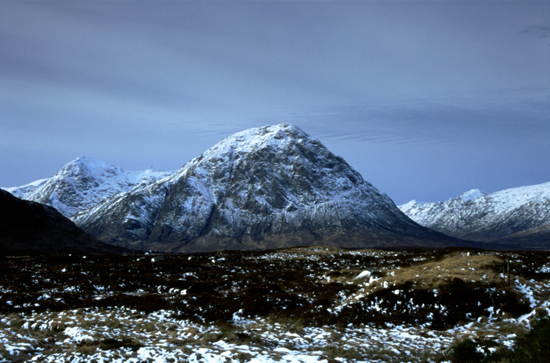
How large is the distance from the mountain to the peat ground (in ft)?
293

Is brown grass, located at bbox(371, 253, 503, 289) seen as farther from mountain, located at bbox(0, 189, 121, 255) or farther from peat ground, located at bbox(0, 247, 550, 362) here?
mountain, located at bbox(0, 189, 121, 255)

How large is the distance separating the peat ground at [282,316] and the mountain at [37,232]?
89321 mm

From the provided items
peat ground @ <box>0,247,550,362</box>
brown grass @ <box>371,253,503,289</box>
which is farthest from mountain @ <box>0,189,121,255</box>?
A: brown grass @ <box>371,253,503,289</box>

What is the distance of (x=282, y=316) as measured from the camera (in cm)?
2384

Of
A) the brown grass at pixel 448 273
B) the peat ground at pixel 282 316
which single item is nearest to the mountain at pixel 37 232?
the peat ground at pixel 282 316

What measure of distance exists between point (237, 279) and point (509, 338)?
25054mm

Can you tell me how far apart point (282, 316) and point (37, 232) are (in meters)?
124

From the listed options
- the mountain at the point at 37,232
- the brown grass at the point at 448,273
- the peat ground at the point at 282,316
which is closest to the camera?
the peat ground at the point at 282,316

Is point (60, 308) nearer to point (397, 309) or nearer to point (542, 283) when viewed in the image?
point (397, 309)

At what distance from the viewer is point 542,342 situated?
1216 cm

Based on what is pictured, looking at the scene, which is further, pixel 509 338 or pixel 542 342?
pixel 509 338

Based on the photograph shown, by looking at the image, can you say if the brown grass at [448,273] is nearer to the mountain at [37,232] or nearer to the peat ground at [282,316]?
the peat ground at [282,316]

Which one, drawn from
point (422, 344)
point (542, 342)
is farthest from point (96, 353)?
point (542, 342)

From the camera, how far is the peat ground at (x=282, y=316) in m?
17.2
